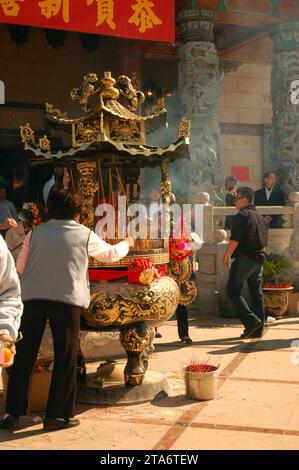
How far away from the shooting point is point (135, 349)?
18.8 ft

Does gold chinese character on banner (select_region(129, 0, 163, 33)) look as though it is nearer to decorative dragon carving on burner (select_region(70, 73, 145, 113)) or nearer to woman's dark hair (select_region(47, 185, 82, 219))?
decorative dragon carving on burner (select_region(70, 73, 145, 113))

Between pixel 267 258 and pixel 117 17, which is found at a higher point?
pixel 117 17

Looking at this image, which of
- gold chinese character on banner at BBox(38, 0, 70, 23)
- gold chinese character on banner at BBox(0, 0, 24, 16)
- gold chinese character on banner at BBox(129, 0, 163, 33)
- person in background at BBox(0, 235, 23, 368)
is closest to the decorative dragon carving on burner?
person in background at BBox(0, 235, 23, 368)

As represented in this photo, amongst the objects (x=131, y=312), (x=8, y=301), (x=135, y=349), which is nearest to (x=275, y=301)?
(x=135, y=349)

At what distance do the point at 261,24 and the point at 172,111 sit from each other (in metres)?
3.51

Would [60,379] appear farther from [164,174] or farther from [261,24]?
[261,24]

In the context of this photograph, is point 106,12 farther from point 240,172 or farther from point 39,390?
point 240,172

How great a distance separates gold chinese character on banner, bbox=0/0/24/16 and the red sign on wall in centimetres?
844

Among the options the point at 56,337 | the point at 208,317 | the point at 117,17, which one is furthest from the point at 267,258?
the point at 56,337

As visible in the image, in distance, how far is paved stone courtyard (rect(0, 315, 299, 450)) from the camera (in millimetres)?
4535

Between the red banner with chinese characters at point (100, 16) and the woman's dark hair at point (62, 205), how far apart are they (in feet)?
18.4

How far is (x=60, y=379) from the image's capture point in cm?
495

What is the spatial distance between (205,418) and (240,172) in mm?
12307
